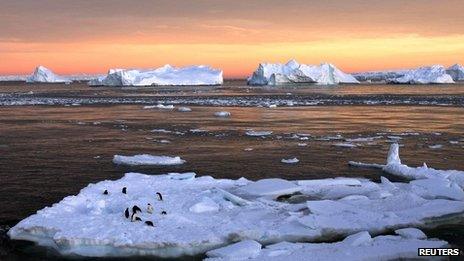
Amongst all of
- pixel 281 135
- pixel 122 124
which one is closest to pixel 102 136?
pixel 122 124

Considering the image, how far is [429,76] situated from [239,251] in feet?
396

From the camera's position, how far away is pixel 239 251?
10.5 metres

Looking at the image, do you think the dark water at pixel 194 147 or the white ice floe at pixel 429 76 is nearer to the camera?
the dark water at pixel 194 147

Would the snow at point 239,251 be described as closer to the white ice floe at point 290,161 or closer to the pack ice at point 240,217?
the pack ice at point 240,217

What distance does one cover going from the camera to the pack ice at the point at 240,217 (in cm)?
1100

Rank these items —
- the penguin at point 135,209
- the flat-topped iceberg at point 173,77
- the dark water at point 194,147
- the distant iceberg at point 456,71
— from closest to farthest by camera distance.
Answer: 1. the penguin at point 135,209
2. the dark water at point 194,147
3. the flat-topped iceberg at point 173,77
4. the distant iceberg at point 456,71

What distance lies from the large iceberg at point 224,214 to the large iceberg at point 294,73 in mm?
92369

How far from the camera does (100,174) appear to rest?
61.0ft

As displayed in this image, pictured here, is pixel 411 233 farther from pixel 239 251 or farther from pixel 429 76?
pixel 429 76

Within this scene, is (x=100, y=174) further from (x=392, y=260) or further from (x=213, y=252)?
(x=392, y=260)

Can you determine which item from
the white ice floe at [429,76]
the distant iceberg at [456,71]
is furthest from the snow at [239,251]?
the distant iceberg at [456,71]

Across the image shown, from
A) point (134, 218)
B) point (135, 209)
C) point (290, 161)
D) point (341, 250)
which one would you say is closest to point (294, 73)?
point (290, 161)

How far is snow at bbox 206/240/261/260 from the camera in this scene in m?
10.4

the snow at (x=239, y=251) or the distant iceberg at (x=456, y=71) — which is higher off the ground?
the distant iceberg at (x=456, y=71)
